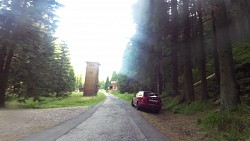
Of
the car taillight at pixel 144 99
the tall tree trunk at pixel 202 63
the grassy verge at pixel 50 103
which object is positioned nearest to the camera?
the tall tree trunk at pixel 202 63

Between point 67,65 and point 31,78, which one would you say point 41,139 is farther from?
point 67,65

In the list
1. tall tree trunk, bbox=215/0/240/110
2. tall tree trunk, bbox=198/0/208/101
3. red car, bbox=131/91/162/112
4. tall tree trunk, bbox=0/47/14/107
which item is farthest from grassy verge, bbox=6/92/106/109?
tall tree trunk, bbox=215/0/240/110

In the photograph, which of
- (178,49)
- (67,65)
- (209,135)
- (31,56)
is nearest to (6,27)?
(31,56)

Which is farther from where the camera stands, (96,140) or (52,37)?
(52,37)

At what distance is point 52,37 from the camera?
26.1 metres

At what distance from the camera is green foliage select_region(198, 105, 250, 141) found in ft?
29.1

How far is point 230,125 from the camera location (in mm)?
9734

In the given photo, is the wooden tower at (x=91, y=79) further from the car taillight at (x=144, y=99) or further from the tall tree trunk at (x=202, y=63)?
the tall tree trunk at (x=202, y=63)

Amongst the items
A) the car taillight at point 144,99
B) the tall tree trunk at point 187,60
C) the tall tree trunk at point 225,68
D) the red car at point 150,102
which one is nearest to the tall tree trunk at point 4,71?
the red car at point 150,102

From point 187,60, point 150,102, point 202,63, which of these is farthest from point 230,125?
point 150,102

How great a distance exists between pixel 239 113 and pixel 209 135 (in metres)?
1.89

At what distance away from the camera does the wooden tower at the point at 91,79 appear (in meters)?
61.4

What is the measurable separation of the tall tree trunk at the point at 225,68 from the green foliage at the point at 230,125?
22.4 inches

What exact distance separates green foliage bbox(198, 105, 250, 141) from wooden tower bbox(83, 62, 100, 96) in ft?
167
